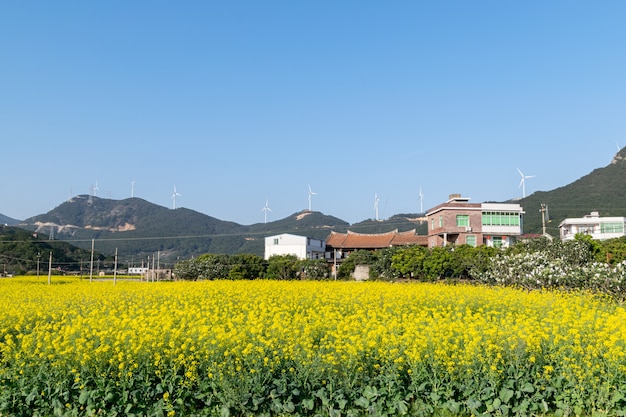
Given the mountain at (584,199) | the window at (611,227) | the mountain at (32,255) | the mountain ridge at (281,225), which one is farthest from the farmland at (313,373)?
the mountain at (584,199)

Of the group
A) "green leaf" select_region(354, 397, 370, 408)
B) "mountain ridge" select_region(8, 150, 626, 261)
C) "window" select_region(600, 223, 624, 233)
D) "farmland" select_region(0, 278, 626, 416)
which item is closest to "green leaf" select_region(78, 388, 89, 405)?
"farmland" select_region(0, 278, 626, 416)

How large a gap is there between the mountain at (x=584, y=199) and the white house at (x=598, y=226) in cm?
615

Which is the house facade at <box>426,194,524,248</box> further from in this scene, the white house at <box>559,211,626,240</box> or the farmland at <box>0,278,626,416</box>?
the farmland at <box>0,278,626,416</box>

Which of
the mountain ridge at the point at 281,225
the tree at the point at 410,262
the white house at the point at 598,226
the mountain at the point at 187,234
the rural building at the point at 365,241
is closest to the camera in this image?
the tree at the point at 410,262

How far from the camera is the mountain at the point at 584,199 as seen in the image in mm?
100000

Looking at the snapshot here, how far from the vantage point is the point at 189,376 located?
Answer: 8.24 meters

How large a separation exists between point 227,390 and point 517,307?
10.7 m

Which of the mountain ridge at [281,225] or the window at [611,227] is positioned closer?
the window at [611,227]

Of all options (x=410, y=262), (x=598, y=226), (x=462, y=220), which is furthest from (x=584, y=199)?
(x=410, y=262)

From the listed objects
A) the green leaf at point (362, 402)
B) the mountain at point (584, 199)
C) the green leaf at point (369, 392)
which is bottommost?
the green leaf at point (362, 402)

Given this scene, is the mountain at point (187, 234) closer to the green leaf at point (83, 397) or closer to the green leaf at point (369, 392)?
the green leaf at point (83, 397)

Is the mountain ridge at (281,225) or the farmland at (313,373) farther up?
the mountain ridge at (281,225)

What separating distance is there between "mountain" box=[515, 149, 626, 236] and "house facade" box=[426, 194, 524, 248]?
31918mm

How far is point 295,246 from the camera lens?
8475cm
